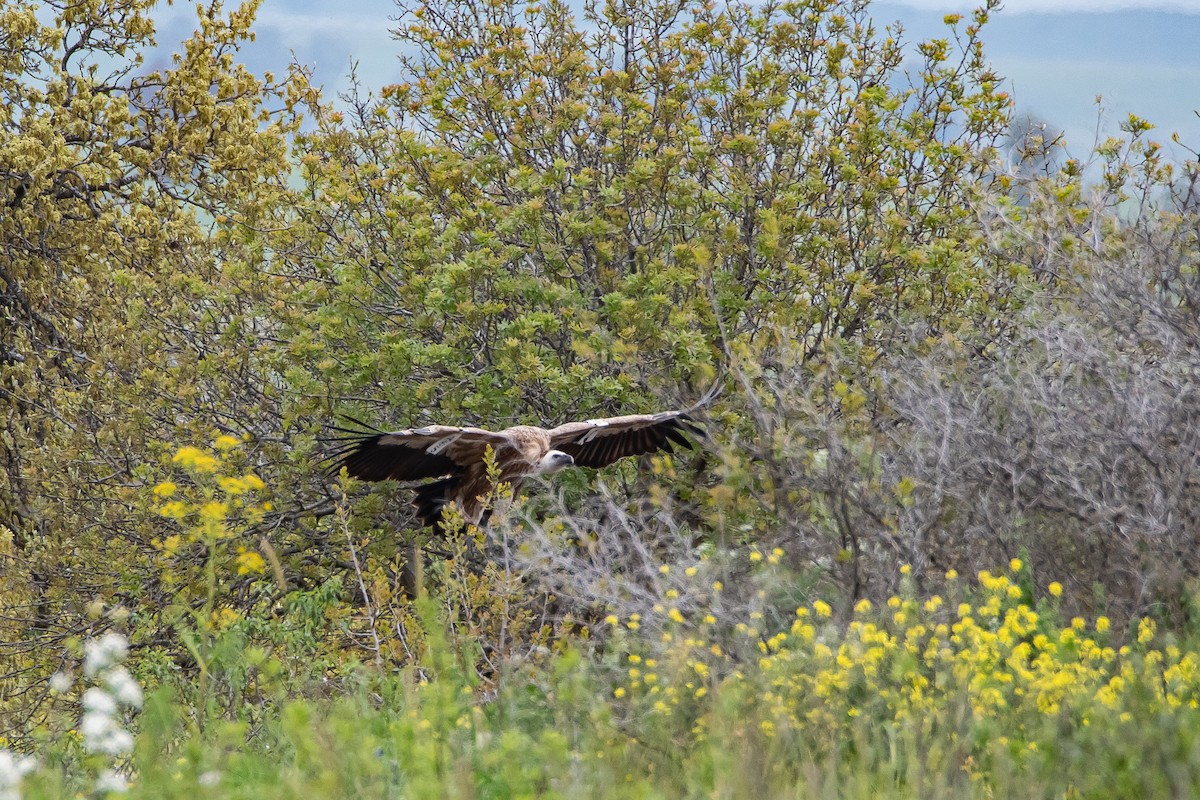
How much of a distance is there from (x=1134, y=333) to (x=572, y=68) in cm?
360

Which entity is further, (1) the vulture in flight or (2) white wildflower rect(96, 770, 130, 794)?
(1) the vulture in flight

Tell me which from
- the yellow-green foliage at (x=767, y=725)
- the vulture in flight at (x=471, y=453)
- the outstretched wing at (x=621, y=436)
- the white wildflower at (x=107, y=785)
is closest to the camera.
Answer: the yellow-green foliage at (x=767, y=725)

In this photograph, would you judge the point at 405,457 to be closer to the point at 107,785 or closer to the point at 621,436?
the point at 621,436

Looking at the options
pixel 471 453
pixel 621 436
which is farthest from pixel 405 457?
pixel 621 436

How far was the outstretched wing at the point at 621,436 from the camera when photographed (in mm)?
6270

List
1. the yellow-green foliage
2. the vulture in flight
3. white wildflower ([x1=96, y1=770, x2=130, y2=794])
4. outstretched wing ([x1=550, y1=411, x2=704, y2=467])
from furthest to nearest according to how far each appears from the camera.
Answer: outstretched wing ([x1=550, y1=411, x2=704, y2=467]) < the vulture in flight < white wildflower ([x1=96, y1=770, x2=130, y2=794]) < the yellow-green foliage

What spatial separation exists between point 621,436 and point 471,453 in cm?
90

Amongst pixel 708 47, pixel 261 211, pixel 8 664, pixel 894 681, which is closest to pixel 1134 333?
pixel 894 681

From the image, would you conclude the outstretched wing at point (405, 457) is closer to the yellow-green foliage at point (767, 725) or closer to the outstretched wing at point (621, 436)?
the outstretched wing at point (621, 436)

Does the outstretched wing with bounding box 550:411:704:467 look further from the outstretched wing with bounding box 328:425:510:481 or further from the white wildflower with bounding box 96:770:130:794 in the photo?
the white wildflower with bounding box 96:770:130:794

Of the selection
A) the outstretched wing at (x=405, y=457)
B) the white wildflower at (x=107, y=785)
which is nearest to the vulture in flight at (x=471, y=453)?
the outstretched wing at (x=405, y=457)

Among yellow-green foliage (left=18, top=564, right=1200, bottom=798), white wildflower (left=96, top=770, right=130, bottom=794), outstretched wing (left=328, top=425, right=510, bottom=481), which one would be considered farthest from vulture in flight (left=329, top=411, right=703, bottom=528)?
white wildflower (left=96, top=770, right=130, bottom=794)

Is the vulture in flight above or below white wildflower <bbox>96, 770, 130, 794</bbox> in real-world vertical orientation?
above

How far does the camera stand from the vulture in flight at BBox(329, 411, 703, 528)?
19.5ft
